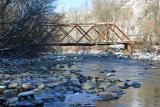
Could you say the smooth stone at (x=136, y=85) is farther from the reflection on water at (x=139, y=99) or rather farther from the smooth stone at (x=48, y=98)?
the smooth stone at (x=48, y=98)

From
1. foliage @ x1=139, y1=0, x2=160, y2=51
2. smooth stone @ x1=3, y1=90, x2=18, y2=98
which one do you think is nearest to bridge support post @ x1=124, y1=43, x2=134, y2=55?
foliage @ x1=139, y1=0, x2=160, y2=51

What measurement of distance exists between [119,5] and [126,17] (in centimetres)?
257

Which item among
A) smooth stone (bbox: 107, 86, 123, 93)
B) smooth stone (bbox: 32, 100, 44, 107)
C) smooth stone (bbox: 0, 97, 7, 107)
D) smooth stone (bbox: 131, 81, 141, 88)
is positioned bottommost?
smooth stone (bbox: 131, 81, 141, 88)

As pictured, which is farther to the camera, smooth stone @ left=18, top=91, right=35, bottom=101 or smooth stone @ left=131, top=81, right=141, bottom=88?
smooth stone @ left=131, top=81, right=141, bottom=88

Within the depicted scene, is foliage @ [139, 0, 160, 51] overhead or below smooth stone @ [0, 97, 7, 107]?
overhead

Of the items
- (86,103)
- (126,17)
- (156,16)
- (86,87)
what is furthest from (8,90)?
(126,17)

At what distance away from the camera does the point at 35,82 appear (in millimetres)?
15469

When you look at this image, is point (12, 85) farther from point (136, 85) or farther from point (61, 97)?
point (136, 85)

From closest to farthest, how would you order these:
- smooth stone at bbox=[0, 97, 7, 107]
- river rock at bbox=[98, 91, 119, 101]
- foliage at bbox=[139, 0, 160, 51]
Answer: smooth stone at bbox=[0, 97, 7, 107] < river rock at bbox=[98, 91, 119, 101] < foliage at bbox=[139, 0, 160, 51]

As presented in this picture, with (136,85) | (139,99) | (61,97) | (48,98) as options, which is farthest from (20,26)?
(136,85)

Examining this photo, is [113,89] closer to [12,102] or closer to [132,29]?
[12,102]

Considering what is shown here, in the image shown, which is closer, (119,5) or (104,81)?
(104,81)

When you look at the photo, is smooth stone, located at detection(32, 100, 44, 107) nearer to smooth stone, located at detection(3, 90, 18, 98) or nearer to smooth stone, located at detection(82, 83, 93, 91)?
smooth stone, located at detection(3, 90, 18, 98)

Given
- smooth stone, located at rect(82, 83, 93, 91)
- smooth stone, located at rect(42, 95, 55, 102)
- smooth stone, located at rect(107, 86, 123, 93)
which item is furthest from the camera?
smooth stone, located at rect(107, 86, 123, 93)
